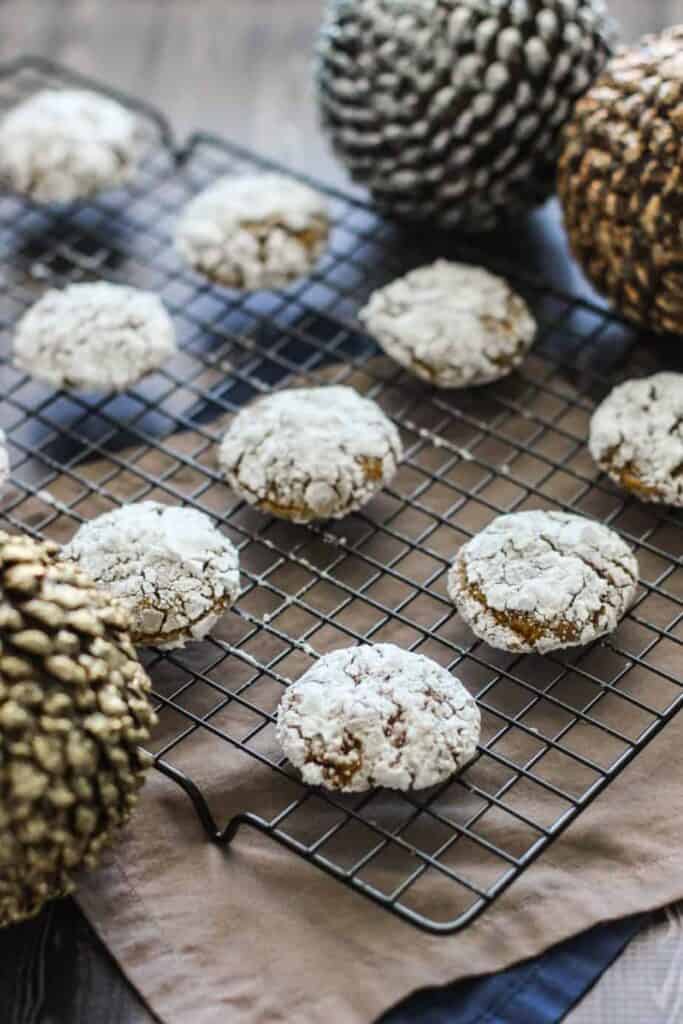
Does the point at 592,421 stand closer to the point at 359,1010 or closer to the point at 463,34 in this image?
the point at 463,34

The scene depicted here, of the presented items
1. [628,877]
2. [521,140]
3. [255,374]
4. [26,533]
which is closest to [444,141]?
[521,140]

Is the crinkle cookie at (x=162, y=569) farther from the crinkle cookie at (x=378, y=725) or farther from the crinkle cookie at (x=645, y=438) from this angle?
the crinkle cookie at (x=645, y=438)

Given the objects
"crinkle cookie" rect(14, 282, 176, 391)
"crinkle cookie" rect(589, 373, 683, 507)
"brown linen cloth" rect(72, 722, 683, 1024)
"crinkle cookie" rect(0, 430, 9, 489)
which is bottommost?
"brown linen cloth" rect(72, 722, 683, 1024)

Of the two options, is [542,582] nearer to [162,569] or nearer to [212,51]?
[162,569]

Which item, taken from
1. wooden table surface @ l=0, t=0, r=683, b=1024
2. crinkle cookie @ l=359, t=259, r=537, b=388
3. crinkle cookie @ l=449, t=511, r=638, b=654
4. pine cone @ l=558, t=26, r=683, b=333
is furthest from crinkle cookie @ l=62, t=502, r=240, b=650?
wooden table surface @ l=0, t=0, r=683, b=1024

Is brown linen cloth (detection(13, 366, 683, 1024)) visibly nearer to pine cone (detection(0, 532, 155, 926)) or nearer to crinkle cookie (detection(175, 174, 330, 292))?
pine cone (detection(0, 532, 155, 926))

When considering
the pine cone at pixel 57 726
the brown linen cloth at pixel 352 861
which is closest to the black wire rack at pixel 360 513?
the brown linen cloth at pixel 352 861

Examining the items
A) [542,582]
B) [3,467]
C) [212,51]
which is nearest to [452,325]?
[542,582]
